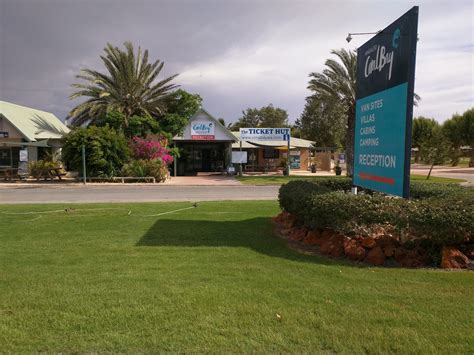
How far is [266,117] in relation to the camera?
2547 inches

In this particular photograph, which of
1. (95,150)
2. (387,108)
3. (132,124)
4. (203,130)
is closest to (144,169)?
(95,150)

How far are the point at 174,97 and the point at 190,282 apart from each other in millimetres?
29958

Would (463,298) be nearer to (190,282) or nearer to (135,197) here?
(190,282)

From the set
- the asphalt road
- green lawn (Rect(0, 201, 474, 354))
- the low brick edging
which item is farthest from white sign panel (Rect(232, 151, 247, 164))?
the low brick edging

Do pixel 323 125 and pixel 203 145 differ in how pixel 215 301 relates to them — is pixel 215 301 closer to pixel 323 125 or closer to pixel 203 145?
pixel 203 145

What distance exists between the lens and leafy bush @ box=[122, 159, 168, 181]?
25.4 m

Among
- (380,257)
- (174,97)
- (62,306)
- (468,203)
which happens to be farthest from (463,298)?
(174,97)

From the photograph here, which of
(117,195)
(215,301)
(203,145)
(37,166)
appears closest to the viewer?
(215,301)

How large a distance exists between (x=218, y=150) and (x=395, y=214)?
1230 inches

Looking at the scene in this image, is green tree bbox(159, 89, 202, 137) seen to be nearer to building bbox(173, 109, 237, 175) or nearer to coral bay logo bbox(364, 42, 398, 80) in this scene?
building bbox(173, 109, 237, 175)

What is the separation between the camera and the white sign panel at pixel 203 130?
32.4 m

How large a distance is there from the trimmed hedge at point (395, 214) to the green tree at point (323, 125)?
45.2 meters

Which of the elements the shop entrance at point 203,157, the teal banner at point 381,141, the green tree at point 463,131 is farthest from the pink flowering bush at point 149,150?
the green tree at point 463,131

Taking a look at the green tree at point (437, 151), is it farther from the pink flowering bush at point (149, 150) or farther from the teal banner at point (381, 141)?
the teal banner at point (381, 141)
